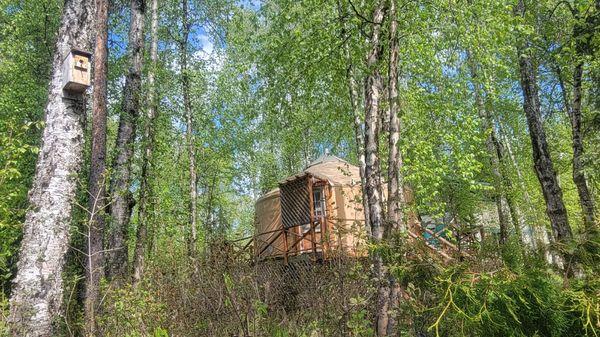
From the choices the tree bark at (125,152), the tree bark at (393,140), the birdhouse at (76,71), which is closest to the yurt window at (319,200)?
the tree bark at (125,152)

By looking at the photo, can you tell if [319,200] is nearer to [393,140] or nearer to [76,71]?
[76,71]

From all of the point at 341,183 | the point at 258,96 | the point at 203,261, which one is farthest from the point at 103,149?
the point at 341,183

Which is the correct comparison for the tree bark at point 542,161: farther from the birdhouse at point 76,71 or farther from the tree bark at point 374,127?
the birdhouse at point 76,71

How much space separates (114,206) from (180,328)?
316 centimetres

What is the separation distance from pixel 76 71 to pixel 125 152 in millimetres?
2645

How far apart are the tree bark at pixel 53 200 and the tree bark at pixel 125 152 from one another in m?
1.99

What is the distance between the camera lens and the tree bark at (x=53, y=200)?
377cm

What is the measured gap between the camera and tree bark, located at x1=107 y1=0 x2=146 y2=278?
6461mm

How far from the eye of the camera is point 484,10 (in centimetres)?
510

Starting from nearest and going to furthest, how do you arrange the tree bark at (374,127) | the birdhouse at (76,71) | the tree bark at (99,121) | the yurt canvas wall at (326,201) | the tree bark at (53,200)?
1. the tree bark at (374,127)
2. the tree bark at (53,200)
3. the birdhouse at (76,71)
4. the tree bark at (99,121)
5. the yurt canvas wall at (326,201)

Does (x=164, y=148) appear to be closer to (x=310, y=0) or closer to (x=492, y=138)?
(x=310, y=0)

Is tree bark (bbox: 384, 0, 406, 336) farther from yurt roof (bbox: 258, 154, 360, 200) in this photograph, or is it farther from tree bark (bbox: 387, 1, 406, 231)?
yurt roof (bbox: 258, 154, 360, 200)

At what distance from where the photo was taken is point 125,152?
679cm

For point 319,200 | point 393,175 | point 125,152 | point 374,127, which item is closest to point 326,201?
point 319,200
